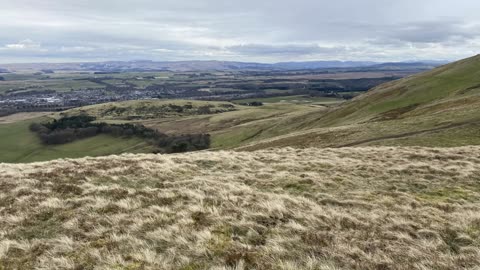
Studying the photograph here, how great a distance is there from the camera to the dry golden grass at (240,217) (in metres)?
10.1

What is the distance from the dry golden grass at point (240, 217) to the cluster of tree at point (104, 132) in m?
105

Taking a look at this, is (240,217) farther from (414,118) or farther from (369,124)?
(414,118)

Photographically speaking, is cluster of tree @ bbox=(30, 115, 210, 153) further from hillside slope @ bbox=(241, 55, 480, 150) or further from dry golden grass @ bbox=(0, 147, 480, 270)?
dry golden grass @ bbox=(0, 147, 480, 270)

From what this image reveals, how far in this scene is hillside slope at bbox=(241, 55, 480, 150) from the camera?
4247 cm

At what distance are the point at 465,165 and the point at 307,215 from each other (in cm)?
1568

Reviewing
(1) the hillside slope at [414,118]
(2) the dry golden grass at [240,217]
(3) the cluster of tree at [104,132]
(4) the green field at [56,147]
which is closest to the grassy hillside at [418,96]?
(1) the hillside slope at [414,118]

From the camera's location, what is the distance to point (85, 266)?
988 cm

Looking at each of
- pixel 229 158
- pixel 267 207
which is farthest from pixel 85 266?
pixel 229 158

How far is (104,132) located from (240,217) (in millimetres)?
163405

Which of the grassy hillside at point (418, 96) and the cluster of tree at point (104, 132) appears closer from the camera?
the grassy hillside at point (418, 96)

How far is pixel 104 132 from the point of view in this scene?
166000 mm

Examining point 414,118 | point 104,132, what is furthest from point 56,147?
point 414,118

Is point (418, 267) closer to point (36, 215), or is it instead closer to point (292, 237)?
point (292, 237)

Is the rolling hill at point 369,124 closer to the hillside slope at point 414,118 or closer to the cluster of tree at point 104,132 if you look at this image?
the hillside slope at point 414,118
